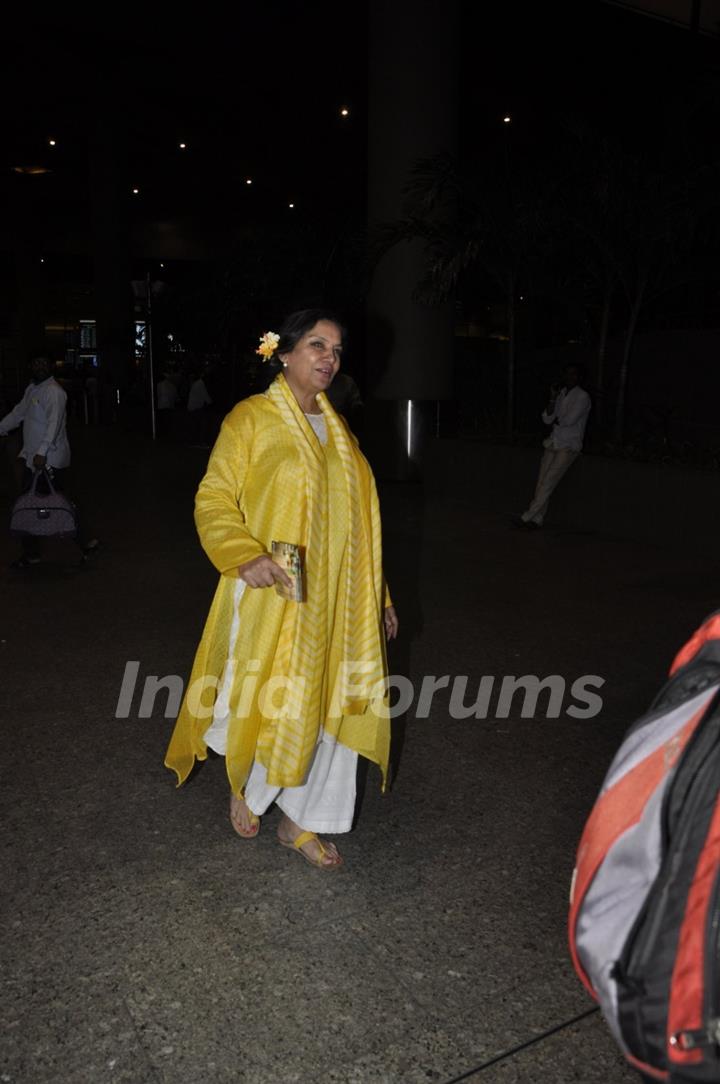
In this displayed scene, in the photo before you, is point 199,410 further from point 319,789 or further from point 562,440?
point 319,789

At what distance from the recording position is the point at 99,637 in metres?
5.66

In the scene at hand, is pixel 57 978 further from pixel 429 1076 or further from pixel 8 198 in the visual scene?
pixel 8 198

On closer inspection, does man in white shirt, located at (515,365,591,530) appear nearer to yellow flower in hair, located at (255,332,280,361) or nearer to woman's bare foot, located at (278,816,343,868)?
yellow flower in hair, located at (255,332,280,361)

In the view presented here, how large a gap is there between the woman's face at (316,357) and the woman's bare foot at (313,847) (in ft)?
4.65

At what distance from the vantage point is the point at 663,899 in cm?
116

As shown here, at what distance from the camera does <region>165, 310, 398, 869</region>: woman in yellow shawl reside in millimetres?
2846

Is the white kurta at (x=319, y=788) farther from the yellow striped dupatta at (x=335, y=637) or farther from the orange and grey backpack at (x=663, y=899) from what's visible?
the orange and grey backpack at (x=663, y=899)

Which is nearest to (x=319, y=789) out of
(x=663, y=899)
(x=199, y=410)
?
(x=663, y=899)

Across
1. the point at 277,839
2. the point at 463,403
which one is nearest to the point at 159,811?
the point at 277,839

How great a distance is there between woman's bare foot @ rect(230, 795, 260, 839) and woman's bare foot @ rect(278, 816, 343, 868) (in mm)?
113

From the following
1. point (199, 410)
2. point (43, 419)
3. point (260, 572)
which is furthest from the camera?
point (199, 410)

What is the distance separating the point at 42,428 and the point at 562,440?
4731mm

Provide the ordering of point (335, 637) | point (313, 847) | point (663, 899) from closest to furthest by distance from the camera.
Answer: point (663, 899)
point (335, 637)
point (313, 847)

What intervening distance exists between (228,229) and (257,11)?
18823mm
